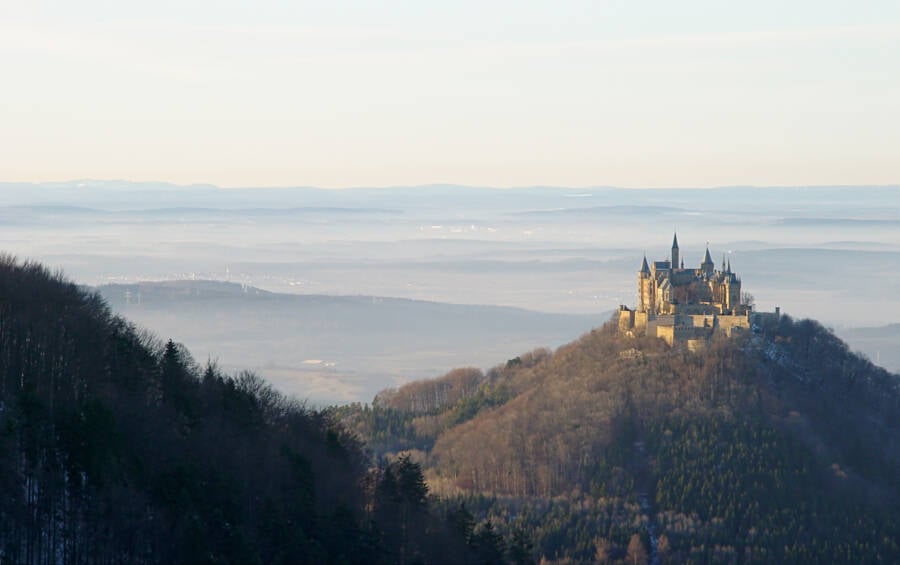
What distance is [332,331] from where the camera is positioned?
168250 mm

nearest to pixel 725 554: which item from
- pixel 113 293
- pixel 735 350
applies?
pixel 735 350

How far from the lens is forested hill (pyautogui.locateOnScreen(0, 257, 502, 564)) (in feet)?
129

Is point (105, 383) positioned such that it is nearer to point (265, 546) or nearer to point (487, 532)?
point (265, 546)

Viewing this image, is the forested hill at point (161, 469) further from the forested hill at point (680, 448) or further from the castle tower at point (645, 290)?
the castle tower at point (645, 290)

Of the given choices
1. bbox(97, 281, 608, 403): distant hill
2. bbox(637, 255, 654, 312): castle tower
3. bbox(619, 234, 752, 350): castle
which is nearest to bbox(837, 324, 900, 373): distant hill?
bbox(97, 281, 608, 403): distant hill

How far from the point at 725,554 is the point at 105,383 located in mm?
31490

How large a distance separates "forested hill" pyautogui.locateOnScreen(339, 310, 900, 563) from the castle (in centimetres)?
88

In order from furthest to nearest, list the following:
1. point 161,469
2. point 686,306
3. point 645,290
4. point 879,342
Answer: point 879,342 < point 645,290 < point 686,306 < point 161,469

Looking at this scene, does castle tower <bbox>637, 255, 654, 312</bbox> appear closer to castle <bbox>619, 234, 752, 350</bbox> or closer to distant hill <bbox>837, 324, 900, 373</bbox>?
castle <bbox>619, 234, 752, 350</bbox>

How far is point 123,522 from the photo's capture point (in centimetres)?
3956

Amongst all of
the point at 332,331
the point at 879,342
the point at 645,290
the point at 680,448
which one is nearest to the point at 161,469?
the point at 680,448

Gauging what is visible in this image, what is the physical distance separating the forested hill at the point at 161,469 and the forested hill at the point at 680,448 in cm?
1865

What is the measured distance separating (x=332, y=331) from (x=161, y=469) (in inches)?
4969

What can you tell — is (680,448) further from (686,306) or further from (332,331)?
(332,331)
